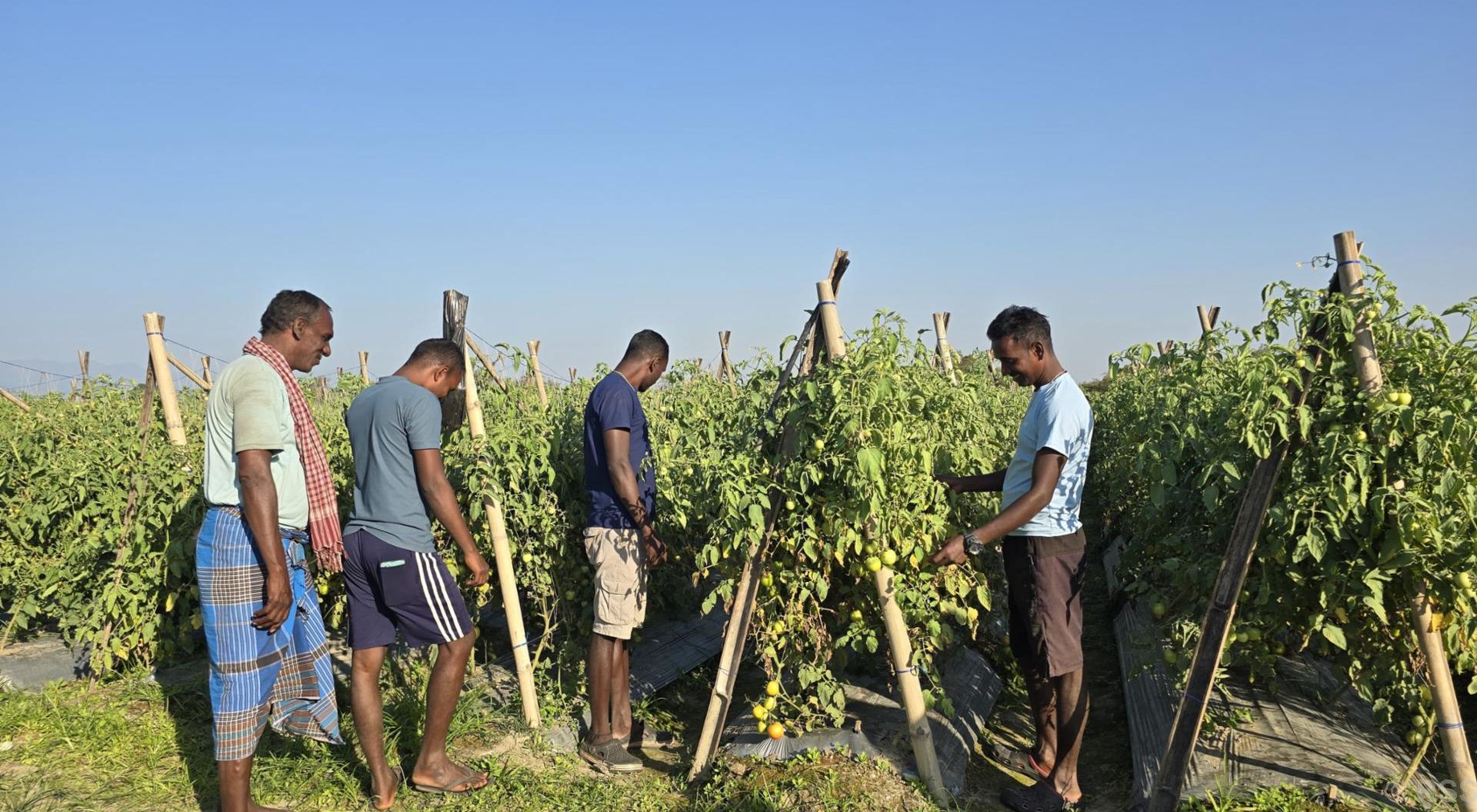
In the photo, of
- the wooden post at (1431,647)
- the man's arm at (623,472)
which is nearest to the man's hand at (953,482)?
the man's arm at (623,472)

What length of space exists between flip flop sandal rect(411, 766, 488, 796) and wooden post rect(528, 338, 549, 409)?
102 inches

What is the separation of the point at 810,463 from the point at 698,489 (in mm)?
798

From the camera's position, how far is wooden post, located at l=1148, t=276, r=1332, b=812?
294cm

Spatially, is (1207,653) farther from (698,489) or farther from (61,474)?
(61,474)

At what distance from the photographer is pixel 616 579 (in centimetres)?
388

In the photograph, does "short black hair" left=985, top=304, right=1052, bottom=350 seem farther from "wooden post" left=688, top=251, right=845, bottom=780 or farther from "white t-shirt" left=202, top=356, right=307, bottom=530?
"white t-shirt" left=202, top=356, right=307, bottom=530

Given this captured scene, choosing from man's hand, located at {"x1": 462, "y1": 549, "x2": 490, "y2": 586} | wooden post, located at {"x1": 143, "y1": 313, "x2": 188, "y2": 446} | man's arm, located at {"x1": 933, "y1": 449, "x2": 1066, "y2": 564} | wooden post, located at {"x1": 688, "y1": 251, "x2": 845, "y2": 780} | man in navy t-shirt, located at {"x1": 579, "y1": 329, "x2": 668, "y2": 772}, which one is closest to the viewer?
man's arm, located at {"x1": 933, "y1": 449, "x2": 1066, "y2": 564}

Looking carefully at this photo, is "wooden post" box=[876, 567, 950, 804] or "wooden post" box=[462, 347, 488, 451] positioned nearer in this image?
"wooden post" box=[876, 567, 950, 804]

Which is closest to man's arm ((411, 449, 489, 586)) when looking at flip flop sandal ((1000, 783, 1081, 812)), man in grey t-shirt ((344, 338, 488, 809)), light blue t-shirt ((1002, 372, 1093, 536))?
man in grey t-shirt ((344, 338, 488, 809))

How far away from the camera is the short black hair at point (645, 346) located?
3.94 metres

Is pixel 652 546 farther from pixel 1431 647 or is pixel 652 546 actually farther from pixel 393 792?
pixel 1431 647

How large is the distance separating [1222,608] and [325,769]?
3521 mm

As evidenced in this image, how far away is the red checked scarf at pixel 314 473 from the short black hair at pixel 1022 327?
258cm

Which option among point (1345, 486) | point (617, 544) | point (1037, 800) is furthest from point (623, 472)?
point (1345, 486)
